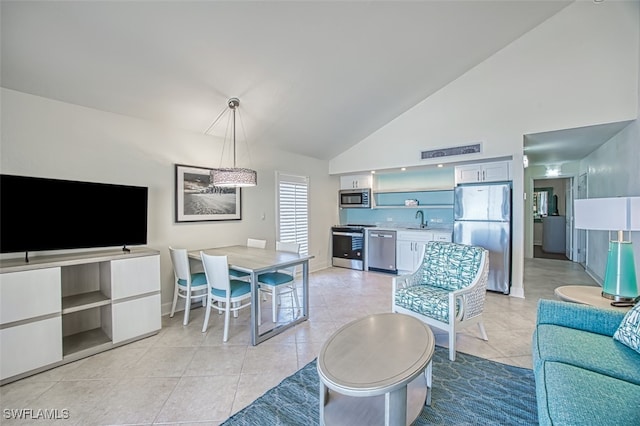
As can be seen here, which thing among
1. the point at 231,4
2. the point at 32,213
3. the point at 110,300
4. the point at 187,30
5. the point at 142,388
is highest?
the point at 231,4

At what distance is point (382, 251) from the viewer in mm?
5656

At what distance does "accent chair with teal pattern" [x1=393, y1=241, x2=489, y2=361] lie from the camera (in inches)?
98.9

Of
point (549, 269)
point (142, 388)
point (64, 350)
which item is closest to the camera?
point (142, 388)

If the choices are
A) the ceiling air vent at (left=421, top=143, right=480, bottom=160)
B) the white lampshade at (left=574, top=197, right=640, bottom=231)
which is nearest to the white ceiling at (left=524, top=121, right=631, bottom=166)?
the ceiling air vent at (left=421, top=143, right=480, bottom=160)

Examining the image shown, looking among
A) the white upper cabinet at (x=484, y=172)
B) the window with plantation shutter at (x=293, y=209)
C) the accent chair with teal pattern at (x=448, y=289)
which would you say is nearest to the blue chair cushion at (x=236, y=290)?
the accent chair with teal pattern at (x=448, y=289)

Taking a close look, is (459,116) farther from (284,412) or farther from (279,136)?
(284,412)

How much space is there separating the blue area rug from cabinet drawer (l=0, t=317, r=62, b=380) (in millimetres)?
1776

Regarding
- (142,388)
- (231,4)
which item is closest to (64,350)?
(142,388)

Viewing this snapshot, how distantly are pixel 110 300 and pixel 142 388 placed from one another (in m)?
1.01

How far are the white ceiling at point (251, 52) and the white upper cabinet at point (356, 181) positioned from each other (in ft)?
6.22

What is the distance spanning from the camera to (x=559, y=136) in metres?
4.05

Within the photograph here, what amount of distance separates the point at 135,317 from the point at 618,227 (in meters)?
4.28

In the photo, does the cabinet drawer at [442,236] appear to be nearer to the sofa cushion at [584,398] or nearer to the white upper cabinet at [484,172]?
the white upper cabinet at [484,172]

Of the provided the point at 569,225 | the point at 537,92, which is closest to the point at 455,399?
the point at 537,92
